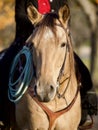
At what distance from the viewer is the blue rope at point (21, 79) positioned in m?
8.58

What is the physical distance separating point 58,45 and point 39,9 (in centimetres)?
97

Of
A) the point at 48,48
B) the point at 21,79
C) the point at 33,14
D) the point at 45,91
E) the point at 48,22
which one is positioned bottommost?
the point at 21,79

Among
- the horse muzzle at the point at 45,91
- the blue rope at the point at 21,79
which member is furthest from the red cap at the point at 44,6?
the horse muzzle at the point at 45,91

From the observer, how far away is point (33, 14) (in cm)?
855

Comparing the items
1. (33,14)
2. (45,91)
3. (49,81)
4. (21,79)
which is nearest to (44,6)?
(33,14)

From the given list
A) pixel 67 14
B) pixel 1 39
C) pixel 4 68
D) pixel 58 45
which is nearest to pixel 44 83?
pixel 58 45

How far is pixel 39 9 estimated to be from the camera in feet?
29.6

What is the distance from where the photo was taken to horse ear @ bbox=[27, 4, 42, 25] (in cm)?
853

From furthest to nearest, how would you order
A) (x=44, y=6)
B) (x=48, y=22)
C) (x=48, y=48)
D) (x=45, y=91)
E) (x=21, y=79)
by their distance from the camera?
1. (x=44, y=6)
2. (x=21, y=79)
3. (x=48, y=22)
4. (x=48, y=48)
5. (x=45, y=91)

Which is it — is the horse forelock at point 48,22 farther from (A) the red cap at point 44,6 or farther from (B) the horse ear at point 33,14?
(A) the red cap at point 44,6

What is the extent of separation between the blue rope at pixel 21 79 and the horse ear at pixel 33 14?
370mm

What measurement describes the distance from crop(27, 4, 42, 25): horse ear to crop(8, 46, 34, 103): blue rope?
37cm

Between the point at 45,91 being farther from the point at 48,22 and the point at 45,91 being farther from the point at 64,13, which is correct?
the point at 64,13

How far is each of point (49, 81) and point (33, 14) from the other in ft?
3.48
